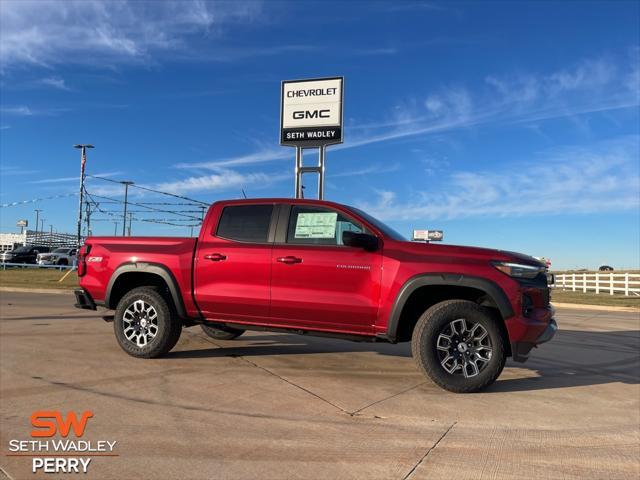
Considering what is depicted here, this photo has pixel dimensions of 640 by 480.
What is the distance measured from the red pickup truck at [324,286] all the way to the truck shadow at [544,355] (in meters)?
0.63

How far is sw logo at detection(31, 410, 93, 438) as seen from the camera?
3.62m

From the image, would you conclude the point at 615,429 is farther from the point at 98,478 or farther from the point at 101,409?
the point at 101,409

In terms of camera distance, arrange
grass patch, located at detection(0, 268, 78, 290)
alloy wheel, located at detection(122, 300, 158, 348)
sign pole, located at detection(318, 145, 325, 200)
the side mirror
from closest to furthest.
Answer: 1. the side mirror
2. alloy wheel, located at detection(122, 300, 158, 348)
3. sign pole, located at detection(318, 145, 325, 200)
4. grass patch, located at detection(0, 268, 78, 290)

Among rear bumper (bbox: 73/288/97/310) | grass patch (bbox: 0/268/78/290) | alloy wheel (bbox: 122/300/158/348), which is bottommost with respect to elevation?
grass patch (bbox: 0/268/78/290)

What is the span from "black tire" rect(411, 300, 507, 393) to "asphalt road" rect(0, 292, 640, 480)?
6.8 inches

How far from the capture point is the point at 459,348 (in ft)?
16.3

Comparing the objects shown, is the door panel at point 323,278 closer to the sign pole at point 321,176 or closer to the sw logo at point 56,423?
the sw logo at point 56,423

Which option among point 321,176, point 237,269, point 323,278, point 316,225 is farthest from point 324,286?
point 321,176

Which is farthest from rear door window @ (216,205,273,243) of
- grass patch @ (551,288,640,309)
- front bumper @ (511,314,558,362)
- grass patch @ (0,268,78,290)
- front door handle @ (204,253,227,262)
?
grass patch @ (551,288,640,309)

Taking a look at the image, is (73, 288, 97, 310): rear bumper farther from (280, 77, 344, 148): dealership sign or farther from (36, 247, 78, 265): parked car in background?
(36, 247, 78, 265): parked car in background

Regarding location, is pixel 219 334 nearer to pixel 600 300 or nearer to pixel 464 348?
pixel 464 348

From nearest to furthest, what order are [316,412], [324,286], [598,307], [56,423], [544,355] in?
[56,423], [316,412], [324,286], [544,355], [598,307]

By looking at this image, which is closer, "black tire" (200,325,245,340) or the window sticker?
the window sticker

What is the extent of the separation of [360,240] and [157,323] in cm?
275
